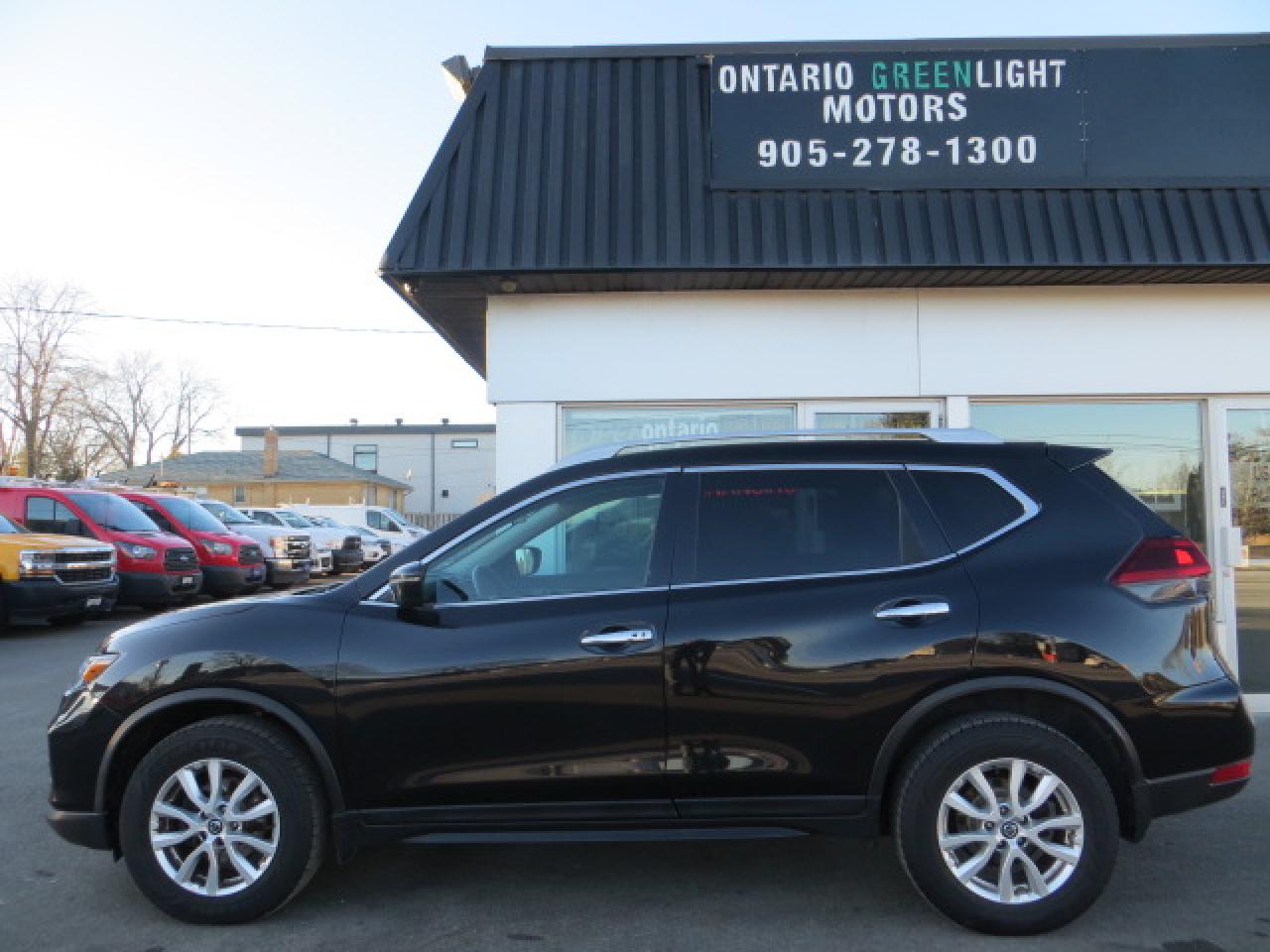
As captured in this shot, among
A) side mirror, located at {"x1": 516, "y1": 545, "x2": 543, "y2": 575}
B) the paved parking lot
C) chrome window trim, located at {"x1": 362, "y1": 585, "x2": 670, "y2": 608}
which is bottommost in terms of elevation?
the paved parking lot

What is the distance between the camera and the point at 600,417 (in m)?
7.96

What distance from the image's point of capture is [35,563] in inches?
504

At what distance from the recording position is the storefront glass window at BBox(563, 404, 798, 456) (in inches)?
311

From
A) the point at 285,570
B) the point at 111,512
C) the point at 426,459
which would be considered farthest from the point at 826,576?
the point at 426,459

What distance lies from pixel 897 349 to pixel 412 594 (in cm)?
502

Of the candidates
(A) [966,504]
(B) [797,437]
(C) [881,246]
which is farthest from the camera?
(C) [881,246]

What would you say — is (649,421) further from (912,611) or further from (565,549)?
(912,611)

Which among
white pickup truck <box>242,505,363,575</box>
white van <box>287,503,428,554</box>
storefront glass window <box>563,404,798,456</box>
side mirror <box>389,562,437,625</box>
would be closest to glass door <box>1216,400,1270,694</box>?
storefront glass window <box>563,404,798,456</box>

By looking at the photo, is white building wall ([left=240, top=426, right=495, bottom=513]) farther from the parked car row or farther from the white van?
the parked car row

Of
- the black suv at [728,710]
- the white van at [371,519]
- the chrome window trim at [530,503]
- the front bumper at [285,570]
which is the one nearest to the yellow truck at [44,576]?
the front bumper at [285,570]

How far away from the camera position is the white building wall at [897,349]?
775 centimetres

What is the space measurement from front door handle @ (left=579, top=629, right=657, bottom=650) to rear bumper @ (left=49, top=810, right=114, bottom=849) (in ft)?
6.69

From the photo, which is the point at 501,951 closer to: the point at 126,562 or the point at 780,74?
the point at 780,74

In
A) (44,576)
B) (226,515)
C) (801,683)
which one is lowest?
(801,683)
